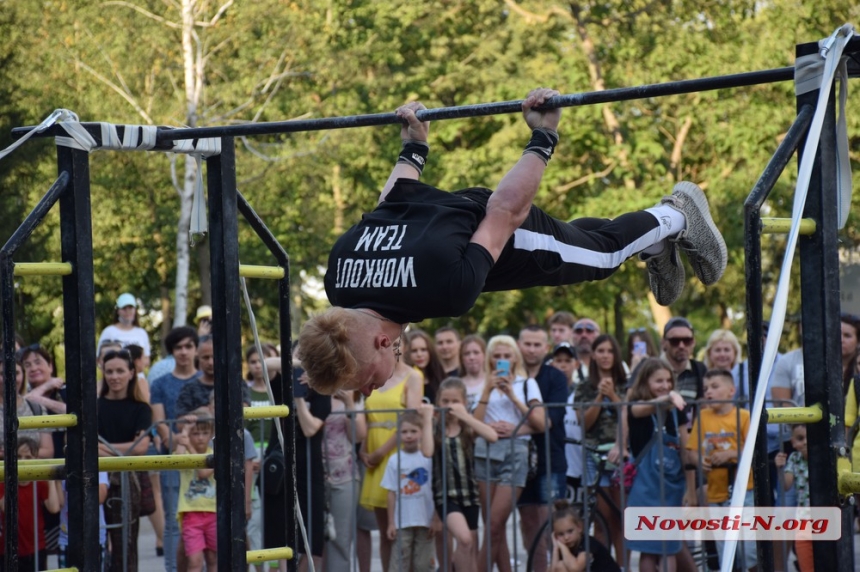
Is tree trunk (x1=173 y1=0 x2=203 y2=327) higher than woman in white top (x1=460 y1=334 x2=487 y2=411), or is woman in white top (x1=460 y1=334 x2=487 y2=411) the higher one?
tree trunk (x1=173 y1=0 x2=203 y2=327)

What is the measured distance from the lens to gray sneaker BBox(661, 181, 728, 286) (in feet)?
15.6

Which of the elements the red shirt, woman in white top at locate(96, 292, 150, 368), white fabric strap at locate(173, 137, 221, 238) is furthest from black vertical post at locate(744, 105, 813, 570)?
woman in white top at locate(96, 292, 150, 368)

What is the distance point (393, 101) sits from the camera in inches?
922

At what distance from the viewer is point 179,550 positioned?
731 centimetres

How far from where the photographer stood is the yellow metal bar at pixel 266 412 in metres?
4.76

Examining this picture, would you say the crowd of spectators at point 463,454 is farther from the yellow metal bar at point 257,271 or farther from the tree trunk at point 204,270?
the tree trunk at point 204,270

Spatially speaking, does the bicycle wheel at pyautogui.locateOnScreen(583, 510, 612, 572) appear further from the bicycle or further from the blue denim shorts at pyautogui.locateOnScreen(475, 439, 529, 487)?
the blue denim shorts at pyautogui.locateOnScreen(475, 439, 529, 487)

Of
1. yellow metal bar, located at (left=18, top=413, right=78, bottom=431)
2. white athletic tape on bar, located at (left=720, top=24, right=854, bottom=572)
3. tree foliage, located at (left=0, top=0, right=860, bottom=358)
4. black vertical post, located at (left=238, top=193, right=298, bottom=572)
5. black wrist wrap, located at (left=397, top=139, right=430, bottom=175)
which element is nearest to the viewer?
white athletic tape on bar, located at (left=720, top=24, right=854, bottom=572)

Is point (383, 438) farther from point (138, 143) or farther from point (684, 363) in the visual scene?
point (138, 143)

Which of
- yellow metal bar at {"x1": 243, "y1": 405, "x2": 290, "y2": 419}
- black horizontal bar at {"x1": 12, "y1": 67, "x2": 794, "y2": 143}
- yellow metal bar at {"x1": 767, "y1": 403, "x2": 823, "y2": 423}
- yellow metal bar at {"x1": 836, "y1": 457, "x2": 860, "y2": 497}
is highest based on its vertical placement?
black horizontal bar at {"x1": 12, "y1": 67, "x2": 794, "y2": 143}

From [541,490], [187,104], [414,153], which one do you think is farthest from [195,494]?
[187,104]

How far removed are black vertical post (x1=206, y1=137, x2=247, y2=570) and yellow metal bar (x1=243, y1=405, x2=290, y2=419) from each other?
82 millimetres

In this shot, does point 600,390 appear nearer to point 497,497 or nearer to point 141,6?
point 497,497

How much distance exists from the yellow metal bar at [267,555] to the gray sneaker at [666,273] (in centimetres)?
192
